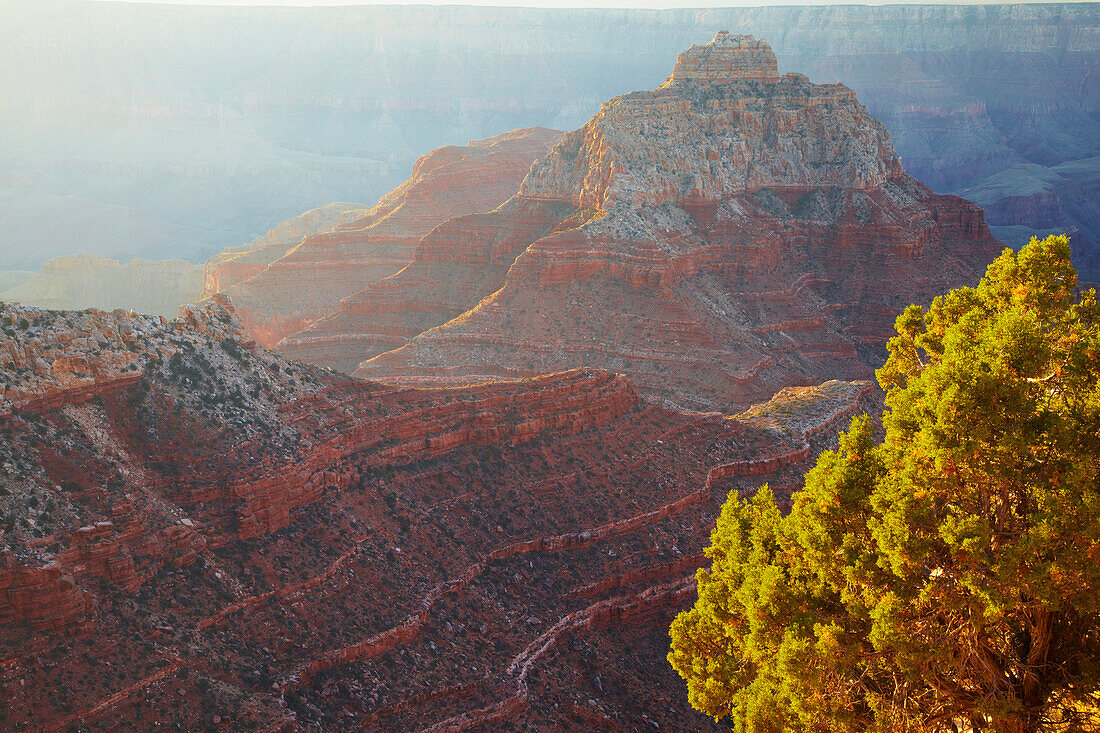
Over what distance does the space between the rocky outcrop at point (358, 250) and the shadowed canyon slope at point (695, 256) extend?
35.2 feet

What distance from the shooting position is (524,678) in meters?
35.5

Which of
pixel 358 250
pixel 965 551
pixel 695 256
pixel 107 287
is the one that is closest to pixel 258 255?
pixel 358 250

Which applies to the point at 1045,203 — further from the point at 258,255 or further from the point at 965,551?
the point at 965,551

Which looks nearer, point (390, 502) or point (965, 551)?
point (965, 551)

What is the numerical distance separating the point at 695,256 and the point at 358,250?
4225cm

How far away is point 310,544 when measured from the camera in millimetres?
36156

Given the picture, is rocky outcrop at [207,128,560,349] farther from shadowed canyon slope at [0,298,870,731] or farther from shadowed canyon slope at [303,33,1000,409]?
shadowed canyon slope at [0,298,870,731]

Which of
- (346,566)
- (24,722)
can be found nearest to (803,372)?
(346,566)

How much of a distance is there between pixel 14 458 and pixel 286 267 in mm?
84396

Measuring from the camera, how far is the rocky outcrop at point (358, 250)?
105062 millimetres

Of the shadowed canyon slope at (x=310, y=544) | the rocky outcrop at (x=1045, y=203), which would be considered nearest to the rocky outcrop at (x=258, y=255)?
the shadowed canyon slope at (x=310, y=544)

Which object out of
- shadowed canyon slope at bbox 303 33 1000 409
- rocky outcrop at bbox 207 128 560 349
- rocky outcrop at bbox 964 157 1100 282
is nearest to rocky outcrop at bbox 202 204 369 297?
rocky outcrop at bbox 207 128 560 349

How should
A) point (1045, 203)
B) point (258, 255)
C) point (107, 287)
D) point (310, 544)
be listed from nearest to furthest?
point (310, 544)
point (258, 255)
point (107, 287)
point (1045, 203)

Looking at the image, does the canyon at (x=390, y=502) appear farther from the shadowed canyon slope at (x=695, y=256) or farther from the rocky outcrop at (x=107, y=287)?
the rocky outcrop at (x=107, y=287)
